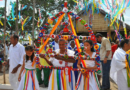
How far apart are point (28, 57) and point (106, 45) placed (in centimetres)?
248

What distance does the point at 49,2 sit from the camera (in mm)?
17234

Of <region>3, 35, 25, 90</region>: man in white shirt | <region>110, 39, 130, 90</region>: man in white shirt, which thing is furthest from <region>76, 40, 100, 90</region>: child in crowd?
<region>3, 35, 25, 90</region>: man in white shirt

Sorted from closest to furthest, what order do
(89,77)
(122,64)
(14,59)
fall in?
(89,77)
(122,64)
(14,59)

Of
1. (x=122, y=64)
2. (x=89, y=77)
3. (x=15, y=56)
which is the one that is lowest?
(x=89, y=77)

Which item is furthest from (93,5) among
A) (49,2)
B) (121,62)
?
(121,62)

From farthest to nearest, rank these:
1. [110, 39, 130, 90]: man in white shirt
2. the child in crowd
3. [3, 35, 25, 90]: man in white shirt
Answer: [3, 35, 25, 90]: man in white shirt → [110, 39, 130, 90]: man in white shirt → the child in crowd

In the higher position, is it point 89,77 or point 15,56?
point 15,56

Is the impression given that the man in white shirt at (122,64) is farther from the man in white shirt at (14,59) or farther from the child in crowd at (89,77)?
the man in white shirt at (14,59)

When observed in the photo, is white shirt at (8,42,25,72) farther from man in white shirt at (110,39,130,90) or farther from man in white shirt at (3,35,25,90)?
man in white shirt at (110,39,130,90)

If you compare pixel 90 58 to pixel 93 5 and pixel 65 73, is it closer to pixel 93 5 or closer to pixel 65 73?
pixel 65 73

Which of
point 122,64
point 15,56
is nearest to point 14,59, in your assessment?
point 15,56

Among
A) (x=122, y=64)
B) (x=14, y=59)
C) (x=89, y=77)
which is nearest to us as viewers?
(x=89, y=77)

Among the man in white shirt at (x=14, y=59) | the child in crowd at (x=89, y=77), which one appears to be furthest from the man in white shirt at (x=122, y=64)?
the man in white shirt at (x=14, y=59)

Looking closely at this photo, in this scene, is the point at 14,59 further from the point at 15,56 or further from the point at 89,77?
the point at 89,77
